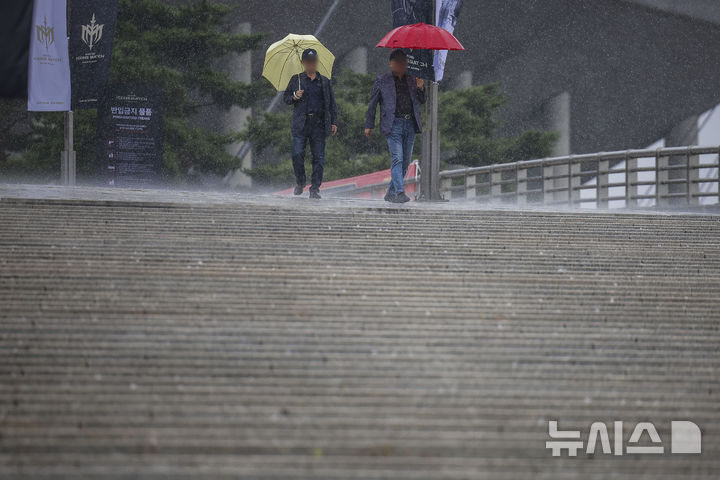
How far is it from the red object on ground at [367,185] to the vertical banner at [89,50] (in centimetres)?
767

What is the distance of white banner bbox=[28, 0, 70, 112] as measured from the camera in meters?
15.3

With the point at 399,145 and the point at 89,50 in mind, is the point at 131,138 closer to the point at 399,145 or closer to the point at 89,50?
the point at 89,50

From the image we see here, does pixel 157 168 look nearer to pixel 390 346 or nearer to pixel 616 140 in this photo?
pixel 390 346

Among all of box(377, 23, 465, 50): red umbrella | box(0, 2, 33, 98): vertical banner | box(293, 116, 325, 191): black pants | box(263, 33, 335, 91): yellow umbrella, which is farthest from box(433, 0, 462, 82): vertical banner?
box(0, 2, 33, 98): vertical banner

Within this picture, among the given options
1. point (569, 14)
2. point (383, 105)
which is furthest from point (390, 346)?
point (569, 14)

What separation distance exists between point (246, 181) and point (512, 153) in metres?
→ 8.81

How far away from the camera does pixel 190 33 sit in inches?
1027

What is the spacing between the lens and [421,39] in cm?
1078

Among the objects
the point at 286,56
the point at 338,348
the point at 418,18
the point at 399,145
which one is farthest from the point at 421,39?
the point at 338,348

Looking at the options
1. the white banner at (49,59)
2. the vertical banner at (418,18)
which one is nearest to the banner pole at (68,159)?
the white banner at (49,59)

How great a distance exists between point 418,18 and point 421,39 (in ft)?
3.25

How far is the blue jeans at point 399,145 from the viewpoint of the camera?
991cm

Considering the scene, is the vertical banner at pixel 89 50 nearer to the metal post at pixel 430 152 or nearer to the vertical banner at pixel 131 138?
the vertical banner at pixel 131 138

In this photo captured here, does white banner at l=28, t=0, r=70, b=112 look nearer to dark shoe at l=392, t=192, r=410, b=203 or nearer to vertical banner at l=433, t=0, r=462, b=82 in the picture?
vertical banner at l=433, t=0, r=462, b=82
